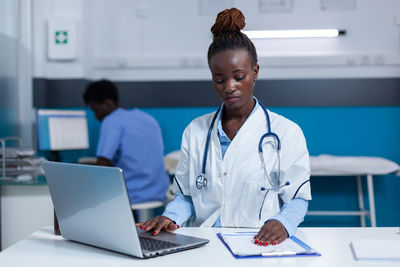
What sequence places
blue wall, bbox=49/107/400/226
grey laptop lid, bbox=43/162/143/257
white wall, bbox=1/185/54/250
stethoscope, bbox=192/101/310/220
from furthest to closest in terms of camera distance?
blue wall, bbox=49/107/400/226 < white wall, bbox=1/185/54/250 < stethoscope, bbox=192/101/310/220 < grey laptop lid, bbox=43/162/143/257

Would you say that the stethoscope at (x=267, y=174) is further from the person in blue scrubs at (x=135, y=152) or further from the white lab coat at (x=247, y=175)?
the person in blue scrubs at (x=135, y=152)

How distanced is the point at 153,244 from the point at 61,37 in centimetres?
269

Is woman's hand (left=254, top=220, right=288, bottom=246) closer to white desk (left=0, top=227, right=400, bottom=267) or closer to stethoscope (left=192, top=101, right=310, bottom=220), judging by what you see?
white desk (left=0, top=227, right=400, bottom=267)

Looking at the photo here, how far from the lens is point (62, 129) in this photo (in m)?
3.18

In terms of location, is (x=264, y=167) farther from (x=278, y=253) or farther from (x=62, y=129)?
(x=62, y=129)

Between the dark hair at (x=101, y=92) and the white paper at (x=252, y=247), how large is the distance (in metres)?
1.94

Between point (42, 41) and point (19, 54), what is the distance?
0.23 meters

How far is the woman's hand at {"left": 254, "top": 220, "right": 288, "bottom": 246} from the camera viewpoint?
1.02m

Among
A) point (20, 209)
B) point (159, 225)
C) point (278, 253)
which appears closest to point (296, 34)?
point (20, 209)

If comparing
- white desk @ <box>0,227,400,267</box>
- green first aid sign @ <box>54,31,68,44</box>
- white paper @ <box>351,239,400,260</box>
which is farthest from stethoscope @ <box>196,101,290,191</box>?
green first aid sign @ <box>54,31,68,44</box>

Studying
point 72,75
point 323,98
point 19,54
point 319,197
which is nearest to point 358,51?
point 323,98

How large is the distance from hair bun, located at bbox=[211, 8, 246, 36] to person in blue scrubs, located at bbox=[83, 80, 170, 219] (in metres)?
1.34

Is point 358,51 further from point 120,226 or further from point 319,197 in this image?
point 120,226

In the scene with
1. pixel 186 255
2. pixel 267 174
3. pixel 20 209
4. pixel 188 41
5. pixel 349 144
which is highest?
pixel 188 41
